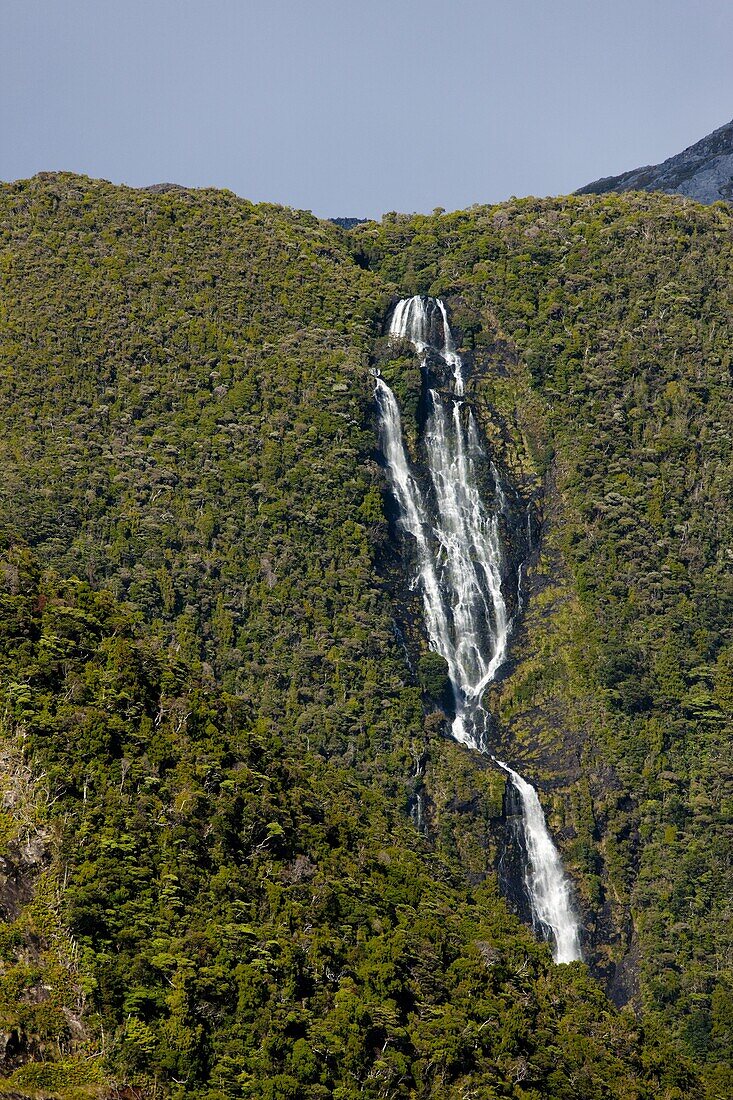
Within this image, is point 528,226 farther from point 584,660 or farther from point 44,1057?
point 44,1057

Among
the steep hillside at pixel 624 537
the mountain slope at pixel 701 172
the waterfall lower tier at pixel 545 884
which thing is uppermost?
the mountain slope at pixel 701 172

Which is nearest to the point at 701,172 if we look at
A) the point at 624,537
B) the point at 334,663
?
the point at 624,537

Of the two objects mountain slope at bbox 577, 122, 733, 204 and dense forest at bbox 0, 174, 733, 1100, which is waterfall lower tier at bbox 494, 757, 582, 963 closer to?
dense forest at bbox 0, 174, 733, 1100

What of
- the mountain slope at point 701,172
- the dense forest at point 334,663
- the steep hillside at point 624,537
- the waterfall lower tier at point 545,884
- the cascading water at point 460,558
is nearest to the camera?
the dense forest at point 334,663

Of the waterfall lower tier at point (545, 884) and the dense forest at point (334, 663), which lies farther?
the waterfall lower tier at point (545, 884)

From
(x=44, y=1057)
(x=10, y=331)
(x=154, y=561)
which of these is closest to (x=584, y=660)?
(x=154, y=561)

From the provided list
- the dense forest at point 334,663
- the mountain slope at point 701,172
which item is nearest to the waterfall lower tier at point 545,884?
the dense forest at point 334,663

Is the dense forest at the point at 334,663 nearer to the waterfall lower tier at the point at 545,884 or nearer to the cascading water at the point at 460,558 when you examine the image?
the waterfall lower tier at the point at 545,884
